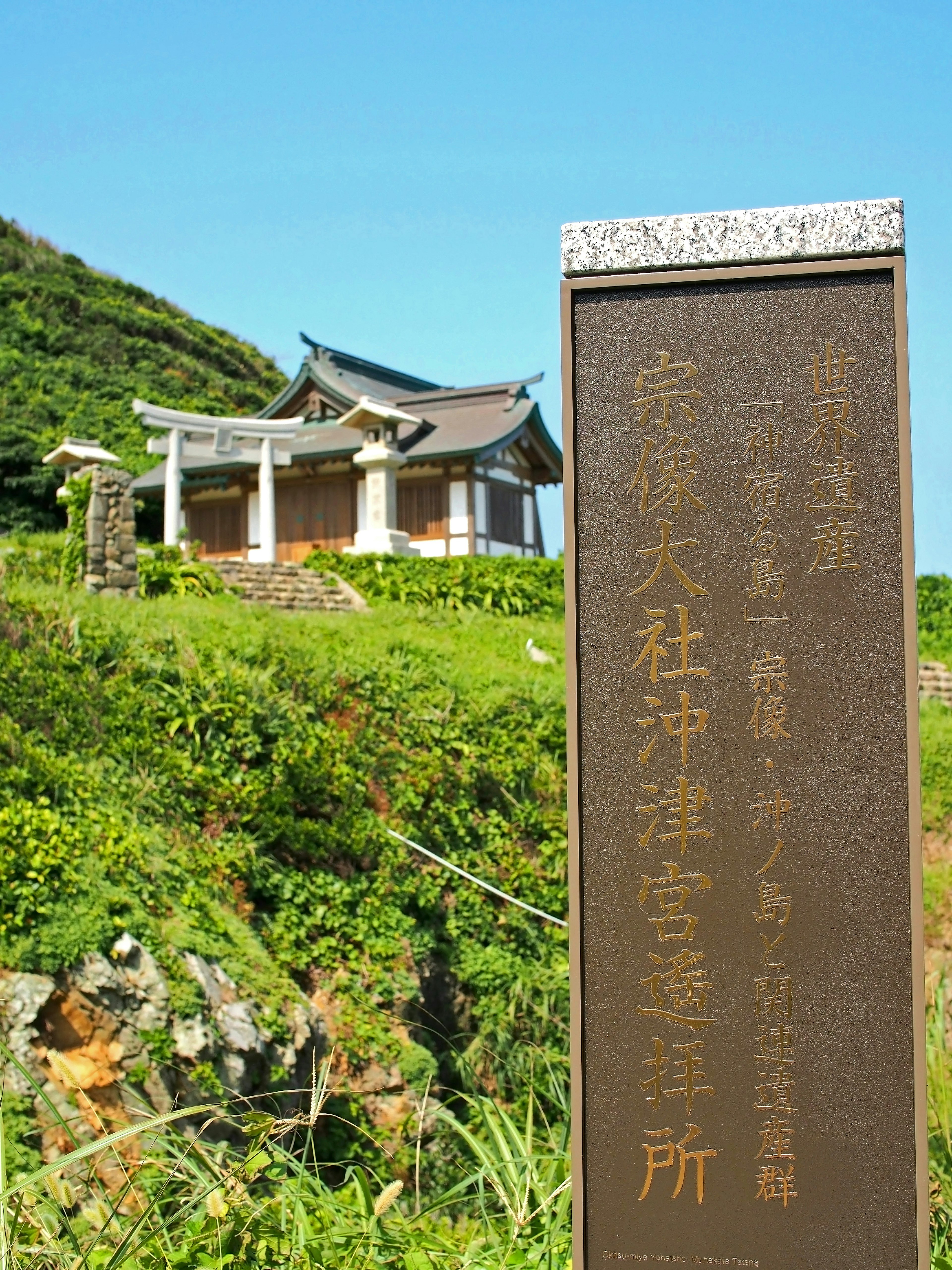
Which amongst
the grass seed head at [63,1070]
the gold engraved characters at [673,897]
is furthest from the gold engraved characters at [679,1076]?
the grass seed head at [63,1070]

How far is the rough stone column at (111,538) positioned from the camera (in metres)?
11.6

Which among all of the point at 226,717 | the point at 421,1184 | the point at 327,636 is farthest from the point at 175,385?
the point at 421,1184

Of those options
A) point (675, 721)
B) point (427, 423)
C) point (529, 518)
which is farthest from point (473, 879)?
point (529, 518)

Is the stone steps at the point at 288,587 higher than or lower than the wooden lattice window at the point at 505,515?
lower

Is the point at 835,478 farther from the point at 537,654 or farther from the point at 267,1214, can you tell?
the point at 537,654

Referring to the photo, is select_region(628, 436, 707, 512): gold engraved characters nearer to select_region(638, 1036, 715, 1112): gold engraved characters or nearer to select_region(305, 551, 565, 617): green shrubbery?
select_region(638, 1036, 715, 1112): gold engraved characters

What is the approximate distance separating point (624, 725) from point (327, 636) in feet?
24.0

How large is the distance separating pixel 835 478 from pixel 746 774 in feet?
2.69

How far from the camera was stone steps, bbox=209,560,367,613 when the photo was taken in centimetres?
1473

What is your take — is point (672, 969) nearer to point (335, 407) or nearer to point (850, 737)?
point (850, 737)

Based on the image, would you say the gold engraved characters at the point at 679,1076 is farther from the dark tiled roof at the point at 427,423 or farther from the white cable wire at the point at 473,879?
the dark tiled roof at the point at 427,423

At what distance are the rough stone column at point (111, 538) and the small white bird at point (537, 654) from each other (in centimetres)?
441

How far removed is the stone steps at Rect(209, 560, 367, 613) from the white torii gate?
3.13 metres

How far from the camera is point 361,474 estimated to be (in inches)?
924
